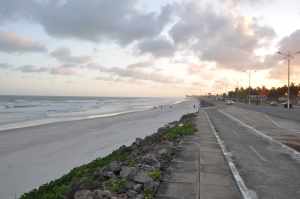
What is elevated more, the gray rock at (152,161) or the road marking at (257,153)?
the gray rock at (152,161)

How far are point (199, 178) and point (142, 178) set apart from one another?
152 cm

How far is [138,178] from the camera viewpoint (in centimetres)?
842

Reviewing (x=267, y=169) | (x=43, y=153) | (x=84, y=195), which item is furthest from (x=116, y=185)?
(x=43, y=153)

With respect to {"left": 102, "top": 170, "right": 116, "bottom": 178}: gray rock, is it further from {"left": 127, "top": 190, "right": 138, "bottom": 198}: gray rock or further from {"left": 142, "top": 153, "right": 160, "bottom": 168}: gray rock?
{"left": 127, "top": 190, "right": 138, "bottom": 198}: gray rock

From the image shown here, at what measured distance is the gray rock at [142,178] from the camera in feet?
26.7

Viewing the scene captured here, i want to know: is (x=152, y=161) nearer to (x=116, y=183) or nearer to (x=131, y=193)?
(x=116, y=183)

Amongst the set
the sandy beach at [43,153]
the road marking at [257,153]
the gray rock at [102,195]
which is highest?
the gray rock at [102,195]

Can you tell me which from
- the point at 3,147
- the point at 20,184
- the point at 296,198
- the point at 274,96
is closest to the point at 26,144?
the point at 3,147

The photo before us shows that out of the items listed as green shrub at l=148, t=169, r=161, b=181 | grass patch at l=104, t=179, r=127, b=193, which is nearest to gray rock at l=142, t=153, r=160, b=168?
green shrub at l=148, t=169, r=161, b=181

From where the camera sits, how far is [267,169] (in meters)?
10.0

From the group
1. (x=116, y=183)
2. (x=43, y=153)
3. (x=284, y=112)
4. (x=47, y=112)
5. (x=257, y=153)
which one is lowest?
(x=43, y=153)

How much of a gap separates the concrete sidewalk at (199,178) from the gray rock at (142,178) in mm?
389

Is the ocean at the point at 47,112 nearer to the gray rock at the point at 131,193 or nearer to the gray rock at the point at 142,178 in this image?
the gray rock at the point at 142,178

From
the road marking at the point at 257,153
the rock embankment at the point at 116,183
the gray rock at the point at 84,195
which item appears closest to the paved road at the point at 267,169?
the road marking at the point at 257,153
